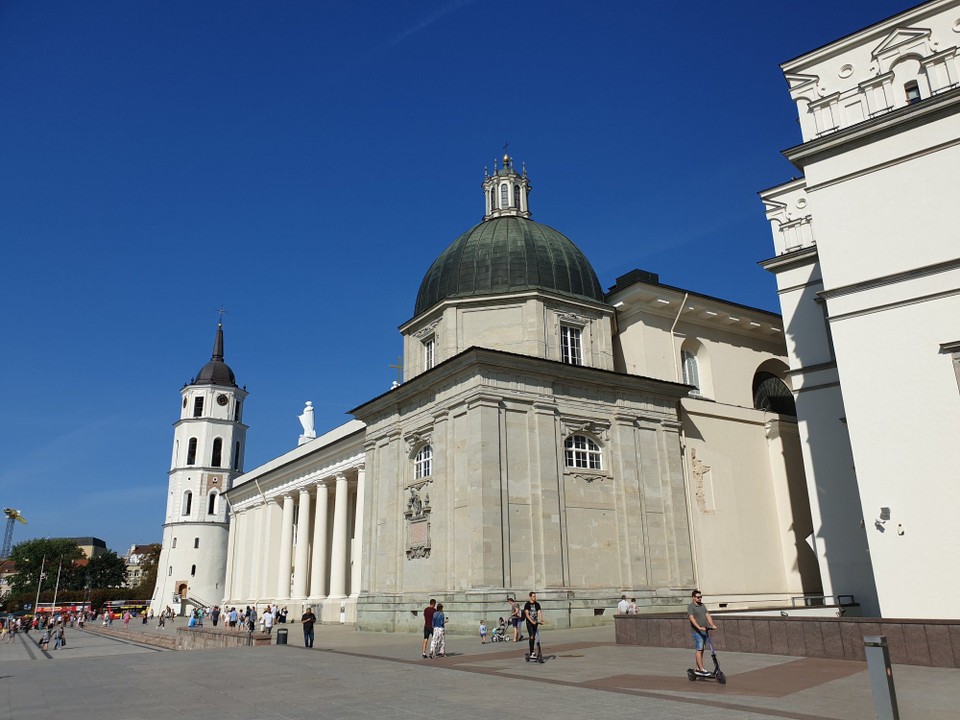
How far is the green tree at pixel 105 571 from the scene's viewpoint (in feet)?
446

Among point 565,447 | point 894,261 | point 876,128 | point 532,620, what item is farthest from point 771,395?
point 532,620

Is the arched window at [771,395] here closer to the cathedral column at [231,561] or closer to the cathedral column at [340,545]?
the cathedral column at [340,545]

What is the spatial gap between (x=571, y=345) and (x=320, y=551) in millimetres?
22143

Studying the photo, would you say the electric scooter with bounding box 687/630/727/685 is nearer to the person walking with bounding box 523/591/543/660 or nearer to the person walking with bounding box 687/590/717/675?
the person walking with bounding box 687/590/717/675

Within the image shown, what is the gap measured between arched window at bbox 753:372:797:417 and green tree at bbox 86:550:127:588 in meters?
134

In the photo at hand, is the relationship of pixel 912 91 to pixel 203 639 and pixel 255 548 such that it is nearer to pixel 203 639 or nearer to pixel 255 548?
pixel 203 639

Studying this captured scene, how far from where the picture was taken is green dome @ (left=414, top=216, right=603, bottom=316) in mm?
34219

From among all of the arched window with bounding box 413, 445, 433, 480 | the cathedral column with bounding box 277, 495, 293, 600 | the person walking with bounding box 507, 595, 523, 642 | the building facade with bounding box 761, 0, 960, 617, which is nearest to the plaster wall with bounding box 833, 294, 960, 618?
the building facade with bounding box 761, 0, 960, 617

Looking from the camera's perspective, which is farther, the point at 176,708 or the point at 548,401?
the point at 548,401

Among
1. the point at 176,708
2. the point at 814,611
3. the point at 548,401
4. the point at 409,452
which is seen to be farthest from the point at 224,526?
the point at 176,708

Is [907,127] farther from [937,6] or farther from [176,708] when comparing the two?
[176,708]

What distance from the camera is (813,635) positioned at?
16281 millimetres

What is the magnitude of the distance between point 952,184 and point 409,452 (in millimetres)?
22193

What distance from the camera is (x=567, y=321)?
1332 inches
